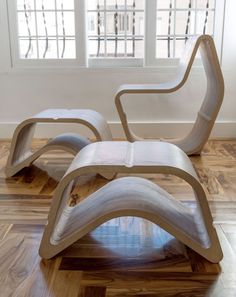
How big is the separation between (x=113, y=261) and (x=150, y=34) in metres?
2.21

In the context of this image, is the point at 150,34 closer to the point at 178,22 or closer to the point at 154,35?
the point at 154,35

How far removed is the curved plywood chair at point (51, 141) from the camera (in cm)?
211

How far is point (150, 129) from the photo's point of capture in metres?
3.18

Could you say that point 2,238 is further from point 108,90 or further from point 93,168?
point 108,90

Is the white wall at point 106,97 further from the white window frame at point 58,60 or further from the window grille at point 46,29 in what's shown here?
the window grille at point 46,29

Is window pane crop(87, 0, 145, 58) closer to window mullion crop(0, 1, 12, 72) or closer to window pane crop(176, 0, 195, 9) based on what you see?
window pane crop(176, 0, 195, 9)

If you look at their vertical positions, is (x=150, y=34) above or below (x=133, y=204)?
above

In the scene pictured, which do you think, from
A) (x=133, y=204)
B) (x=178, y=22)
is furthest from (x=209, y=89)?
(x=133, y=204)

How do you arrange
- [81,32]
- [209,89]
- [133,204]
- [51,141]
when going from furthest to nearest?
[81,32], [209,89], [51,141], [133,204]

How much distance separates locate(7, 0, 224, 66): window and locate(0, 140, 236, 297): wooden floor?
1.60 meters

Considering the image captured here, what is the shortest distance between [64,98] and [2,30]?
0.73m

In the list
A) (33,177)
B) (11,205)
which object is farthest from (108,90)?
(11,205)

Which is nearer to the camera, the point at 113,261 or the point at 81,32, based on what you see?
the point at 113,261

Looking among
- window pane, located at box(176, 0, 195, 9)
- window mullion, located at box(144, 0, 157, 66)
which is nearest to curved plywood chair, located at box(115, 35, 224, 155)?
window mullion, located at box(144, 0, 157, 66)
